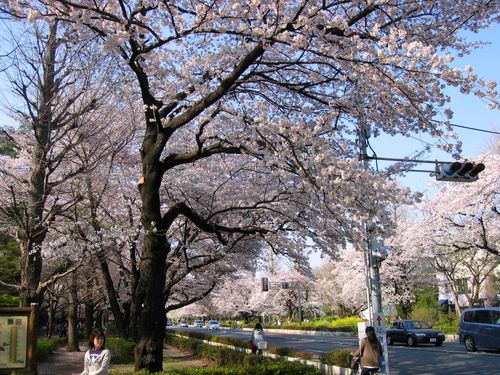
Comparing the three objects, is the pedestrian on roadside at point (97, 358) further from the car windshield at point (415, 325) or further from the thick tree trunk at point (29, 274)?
the car windshield at point (415, 325)

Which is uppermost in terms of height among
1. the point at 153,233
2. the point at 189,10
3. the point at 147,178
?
the point at 189,10

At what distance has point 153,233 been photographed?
9234mm

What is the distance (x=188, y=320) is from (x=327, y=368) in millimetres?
107174

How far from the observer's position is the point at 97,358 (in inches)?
257

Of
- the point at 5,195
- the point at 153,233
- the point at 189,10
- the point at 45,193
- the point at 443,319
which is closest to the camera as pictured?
the point at 189,10

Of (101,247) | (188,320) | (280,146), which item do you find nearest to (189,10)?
(280,146)

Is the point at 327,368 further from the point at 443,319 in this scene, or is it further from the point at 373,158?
the point at 443,319

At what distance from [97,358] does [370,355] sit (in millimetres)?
4894

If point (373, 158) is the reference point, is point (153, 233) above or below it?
below

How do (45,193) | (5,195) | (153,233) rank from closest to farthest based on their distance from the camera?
1. (153,233)
2. (45,193)
3. (5,195)

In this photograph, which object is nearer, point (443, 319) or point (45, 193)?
point (45, 193)

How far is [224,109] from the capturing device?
9344mm

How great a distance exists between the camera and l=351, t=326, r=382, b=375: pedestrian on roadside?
891 centimetres

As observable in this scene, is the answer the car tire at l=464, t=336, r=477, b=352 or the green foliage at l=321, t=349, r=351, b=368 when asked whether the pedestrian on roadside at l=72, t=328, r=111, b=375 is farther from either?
the car tire at l=464, t=336, r=477, b=352
